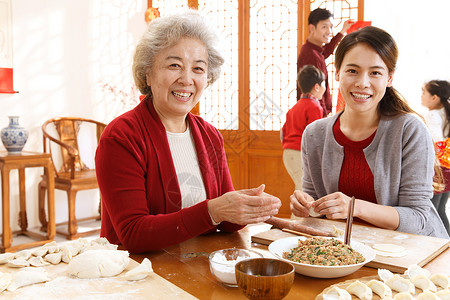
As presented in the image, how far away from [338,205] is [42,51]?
4038mm

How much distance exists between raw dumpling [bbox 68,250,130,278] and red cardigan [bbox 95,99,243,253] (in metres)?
0.23

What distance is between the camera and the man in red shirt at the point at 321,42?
4207 mm

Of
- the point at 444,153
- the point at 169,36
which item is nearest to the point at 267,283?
the point at 169,36

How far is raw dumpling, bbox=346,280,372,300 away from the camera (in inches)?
38.0

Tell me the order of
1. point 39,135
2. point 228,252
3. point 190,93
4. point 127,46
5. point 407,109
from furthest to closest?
point 127,46 → point 39,135 → point 407,109 → point 190,93 → point 228,252

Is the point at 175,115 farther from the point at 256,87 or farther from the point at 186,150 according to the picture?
the point at 256,87

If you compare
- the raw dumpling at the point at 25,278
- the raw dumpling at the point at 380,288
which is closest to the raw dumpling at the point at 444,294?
the raw dumpling at the point at 380,288

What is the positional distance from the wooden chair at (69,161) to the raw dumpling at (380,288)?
3.61 m

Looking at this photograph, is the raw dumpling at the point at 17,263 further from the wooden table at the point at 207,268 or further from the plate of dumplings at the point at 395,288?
the plate of dumplings at the point at 395,288

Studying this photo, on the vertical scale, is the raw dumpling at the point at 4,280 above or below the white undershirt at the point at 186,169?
below

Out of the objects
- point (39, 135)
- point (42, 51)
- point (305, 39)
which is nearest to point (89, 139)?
point (39, 135)

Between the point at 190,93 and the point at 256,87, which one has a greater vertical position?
the point at 256,87

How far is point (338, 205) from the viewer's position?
1.59 metres

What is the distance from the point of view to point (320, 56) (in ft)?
14.2
